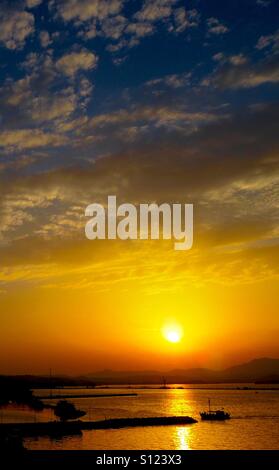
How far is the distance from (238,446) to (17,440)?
3757 centimetres

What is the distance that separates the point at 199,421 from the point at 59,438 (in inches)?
1689

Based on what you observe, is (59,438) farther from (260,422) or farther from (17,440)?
(260,422)

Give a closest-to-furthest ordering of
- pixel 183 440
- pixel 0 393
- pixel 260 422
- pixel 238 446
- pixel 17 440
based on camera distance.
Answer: pixel 0 393 → pixel 17 440 → pixel 238 446 → pixel 183 440 → pixel 260 422

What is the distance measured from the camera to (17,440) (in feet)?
137

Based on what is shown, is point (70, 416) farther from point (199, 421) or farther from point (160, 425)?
point (199, 421)
